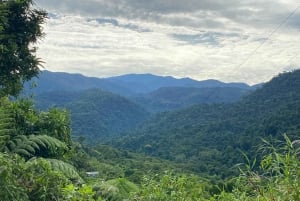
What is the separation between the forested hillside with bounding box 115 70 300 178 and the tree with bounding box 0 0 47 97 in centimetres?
4198

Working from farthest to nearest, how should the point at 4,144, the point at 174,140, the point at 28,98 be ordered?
the point at 174,140 → the point at 28,98 → the point at 4,144

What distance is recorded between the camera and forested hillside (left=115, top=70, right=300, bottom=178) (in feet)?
182

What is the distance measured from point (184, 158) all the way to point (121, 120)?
116688 millimetres

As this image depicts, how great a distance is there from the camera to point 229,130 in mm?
80250

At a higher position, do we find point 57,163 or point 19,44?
point 19,44

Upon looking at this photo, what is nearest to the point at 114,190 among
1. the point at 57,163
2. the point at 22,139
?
the point at 57,163

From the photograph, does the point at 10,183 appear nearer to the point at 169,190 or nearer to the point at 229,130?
the point at 169,190

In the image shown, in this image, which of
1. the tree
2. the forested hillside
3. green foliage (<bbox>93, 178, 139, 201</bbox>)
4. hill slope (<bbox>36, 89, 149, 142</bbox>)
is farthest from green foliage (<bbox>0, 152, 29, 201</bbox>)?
hill slope (<bbox>36, 89, 149, 142</bbox>)

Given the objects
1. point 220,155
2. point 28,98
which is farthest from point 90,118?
point 28,98

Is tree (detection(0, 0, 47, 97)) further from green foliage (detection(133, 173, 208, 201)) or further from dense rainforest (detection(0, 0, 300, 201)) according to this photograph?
green foliage (detection(133, 173, 208, 201))

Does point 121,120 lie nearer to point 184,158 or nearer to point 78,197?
point 184,158

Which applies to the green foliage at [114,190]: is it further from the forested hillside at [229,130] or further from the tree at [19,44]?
the forested hillside at [229,130]

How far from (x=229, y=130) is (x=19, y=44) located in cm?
7611

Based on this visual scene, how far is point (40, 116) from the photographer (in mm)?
6512
